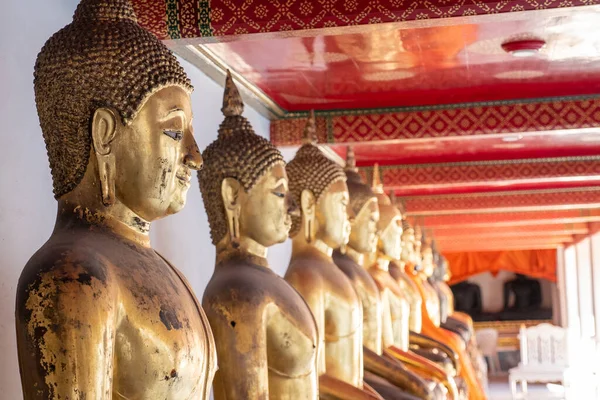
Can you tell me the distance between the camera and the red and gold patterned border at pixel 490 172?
29.1 feet

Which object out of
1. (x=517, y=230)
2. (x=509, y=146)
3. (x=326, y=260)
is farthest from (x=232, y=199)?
(x=517, y=230)

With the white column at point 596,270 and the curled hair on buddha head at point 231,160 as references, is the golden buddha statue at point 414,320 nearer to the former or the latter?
the curled hair on buddha head at point 231,160

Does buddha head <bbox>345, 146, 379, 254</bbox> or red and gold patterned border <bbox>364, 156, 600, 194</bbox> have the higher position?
red and gold patterned border <bbox>364, 156, 600, 194</bbox>

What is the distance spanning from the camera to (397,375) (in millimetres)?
5043

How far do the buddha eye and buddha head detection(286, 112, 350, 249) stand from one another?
6.05 ft

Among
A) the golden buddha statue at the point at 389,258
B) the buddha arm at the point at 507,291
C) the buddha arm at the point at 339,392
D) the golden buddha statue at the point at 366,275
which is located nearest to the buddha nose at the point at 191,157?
the buddha arm at the point at 339,392

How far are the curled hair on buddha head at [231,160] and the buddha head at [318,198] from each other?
0.84m

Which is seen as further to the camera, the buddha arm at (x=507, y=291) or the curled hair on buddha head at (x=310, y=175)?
the buddha arm at (x=507, y=291)

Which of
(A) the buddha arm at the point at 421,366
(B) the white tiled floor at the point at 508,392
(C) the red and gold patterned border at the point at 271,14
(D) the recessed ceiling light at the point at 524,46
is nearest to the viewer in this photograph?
(C) the red and gold patterned border at the point at 271,14

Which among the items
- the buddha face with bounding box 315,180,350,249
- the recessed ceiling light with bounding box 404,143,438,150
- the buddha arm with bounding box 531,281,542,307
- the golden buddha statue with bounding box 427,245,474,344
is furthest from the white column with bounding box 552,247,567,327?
the buddha face with bounding box 315,180,350,249

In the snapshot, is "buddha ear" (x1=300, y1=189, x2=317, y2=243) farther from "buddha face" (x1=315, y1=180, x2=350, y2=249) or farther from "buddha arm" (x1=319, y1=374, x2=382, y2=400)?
"buddha arm" (x1=319, y1=374, x2=382, y2=400)

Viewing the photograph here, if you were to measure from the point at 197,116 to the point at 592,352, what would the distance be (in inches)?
465

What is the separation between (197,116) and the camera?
4.79 meters

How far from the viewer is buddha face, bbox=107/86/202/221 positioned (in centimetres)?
254
